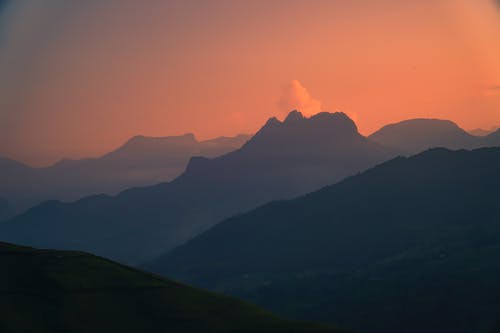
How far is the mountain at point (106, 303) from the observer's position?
113750mm

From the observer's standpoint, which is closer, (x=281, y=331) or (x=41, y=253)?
(x=281, y=331)

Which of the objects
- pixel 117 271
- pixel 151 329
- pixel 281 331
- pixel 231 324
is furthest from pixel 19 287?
pixel 281 331

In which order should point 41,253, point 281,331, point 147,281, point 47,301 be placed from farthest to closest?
point 41,253, point 147,281, point 47,301, point 281,331

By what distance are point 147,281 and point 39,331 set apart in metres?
33.0

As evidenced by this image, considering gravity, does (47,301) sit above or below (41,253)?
below

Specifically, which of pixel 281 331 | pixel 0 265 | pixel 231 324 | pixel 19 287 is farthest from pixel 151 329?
pixel 0 265

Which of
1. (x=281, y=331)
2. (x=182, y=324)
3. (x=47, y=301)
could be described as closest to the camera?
(x=281, y=331)

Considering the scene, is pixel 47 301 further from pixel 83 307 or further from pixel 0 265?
pixel 0 265

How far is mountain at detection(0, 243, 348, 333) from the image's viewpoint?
113750mm

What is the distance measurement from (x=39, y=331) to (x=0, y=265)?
136 ft

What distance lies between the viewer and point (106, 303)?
12631 cm

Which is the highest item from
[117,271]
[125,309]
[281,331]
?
[117,271]

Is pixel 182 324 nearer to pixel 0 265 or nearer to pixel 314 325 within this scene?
pixel 314 325

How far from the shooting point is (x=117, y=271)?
146 m
